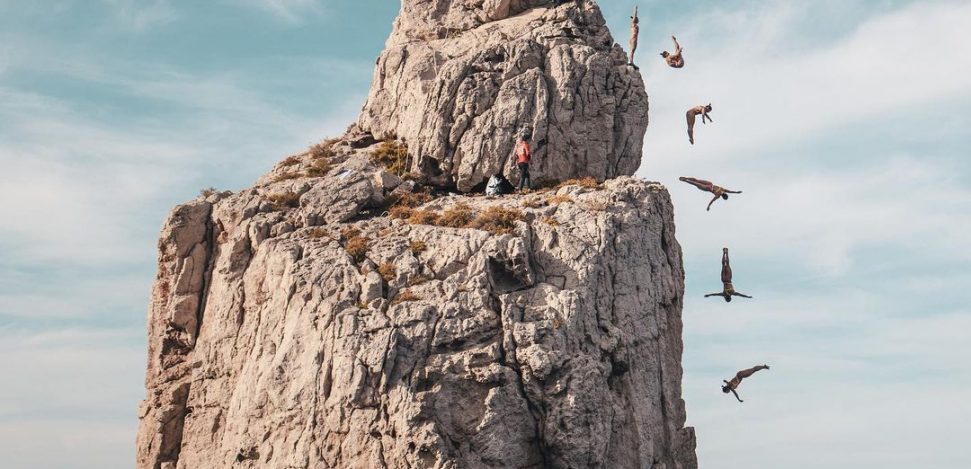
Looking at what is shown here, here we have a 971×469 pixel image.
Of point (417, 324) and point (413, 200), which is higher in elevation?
point (413, 200)

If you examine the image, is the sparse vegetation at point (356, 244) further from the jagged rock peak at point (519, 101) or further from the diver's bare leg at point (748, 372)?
the diver's bare leg at point (748, 372)

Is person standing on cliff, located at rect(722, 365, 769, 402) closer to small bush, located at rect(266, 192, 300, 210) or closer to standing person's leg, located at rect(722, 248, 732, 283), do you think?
standing person's leg, located at rect(722, 248, 732, 283)

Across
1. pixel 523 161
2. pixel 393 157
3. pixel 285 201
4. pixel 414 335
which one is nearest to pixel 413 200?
pixel 393 157

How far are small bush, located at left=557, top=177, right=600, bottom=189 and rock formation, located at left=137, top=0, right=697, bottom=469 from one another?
185 mm

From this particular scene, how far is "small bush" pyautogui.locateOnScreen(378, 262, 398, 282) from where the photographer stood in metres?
46.2

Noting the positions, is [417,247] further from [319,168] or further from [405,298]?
[319,168]

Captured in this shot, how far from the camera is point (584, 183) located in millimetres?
50938

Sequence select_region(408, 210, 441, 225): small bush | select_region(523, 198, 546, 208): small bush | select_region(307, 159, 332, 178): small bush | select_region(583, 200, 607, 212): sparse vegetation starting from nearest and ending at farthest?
select_region(583, 200, 607, 212): sparse vegetation
select_region(408, 210, 441, 225): small bush
select_region(523, 198, 546, 208): small bush
select_region(307, 159, 332, 178): small bush

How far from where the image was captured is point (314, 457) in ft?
142

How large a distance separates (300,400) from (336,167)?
1248 centimetres

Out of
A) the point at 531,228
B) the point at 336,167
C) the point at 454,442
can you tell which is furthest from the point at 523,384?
the point at 336,167

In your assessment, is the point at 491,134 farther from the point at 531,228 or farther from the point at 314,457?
the point at 314,457

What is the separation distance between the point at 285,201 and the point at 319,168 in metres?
3.13

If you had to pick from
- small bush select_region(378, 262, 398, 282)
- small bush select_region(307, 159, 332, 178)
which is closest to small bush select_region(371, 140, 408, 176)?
small bush select_region(307, 159, 332, 178)
